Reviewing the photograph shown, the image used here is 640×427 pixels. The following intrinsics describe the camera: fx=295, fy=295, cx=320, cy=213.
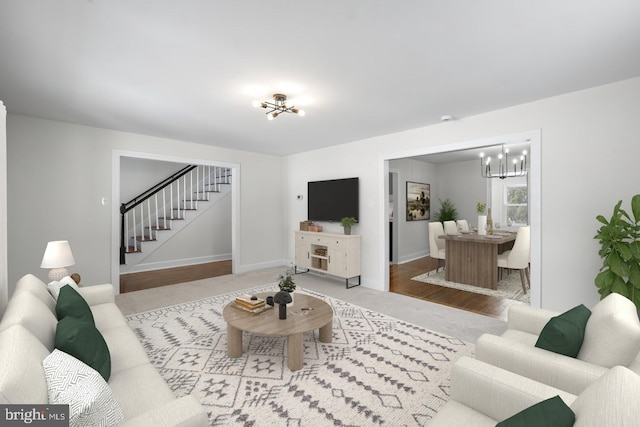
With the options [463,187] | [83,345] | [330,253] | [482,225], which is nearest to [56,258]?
[83,345]

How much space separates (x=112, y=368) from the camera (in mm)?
1758

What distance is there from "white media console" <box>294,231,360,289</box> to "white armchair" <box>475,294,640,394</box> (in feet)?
10.5

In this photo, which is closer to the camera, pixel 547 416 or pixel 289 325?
pixel 547 416

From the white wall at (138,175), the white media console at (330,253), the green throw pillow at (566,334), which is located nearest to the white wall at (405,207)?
the white media console at (330,253)

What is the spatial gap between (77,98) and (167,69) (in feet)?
4.86

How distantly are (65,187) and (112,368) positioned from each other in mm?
3564

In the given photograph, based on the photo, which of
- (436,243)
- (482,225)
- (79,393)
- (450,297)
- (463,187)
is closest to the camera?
(79,393)

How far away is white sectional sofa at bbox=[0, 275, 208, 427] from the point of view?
106 centimetres

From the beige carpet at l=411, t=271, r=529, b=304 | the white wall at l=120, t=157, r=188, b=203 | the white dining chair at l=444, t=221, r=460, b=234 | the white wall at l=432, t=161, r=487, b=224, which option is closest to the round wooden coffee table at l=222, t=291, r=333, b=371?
the beige carpet at l=411, t=271, r=529, b=304

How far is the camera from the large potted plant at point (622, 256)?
2475 millimetres

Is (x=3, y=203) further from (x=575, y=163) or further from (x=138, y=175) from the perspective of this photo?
(x=138, y=175)

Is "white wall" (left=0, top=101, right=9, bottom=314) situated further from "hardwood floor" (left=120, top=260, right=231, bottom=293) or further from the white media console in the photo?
the white media console

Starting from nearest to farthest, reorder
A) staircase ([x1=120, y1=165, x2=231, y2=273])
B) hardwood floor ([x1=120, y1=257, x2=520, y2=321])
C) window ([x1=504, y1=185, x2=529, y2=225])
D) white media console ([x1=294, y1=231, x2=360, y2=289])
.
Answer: hardwood floor ([x1=120, y1=257, x2=520, y2=321]) < white media console ([x1=294, y1=231, x2=360, y2=289]) < staircase ([x1=120, y1=165, x2=231, y2=273]) < window ([x1=504, y1=185, x2=529, y2=225])

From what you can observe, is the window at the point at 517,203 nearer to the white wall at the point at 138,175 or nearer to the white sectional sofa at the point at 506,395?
the white sectional sofa at the point at 506,395
